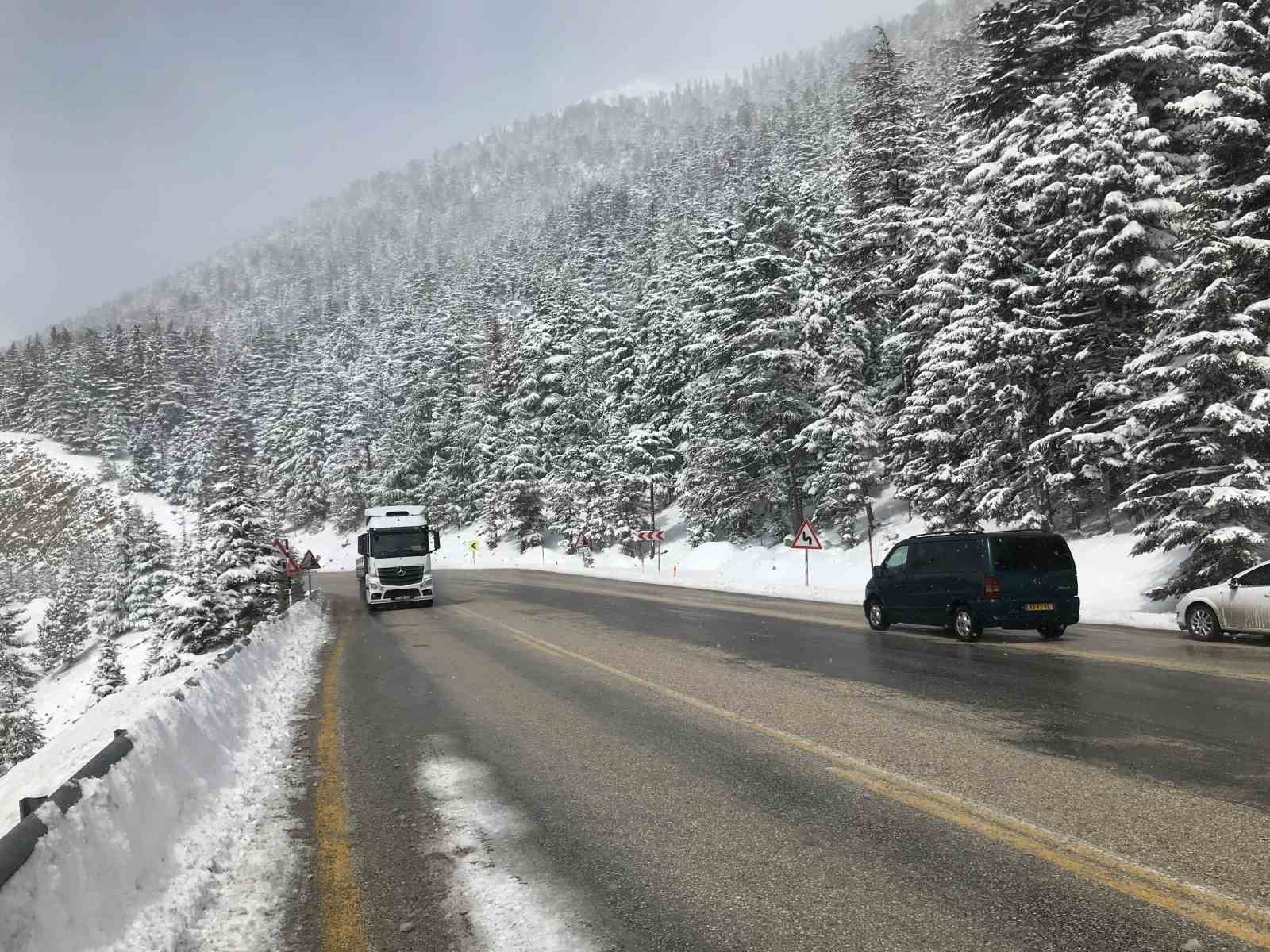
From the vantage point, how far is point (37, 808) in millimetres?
3885

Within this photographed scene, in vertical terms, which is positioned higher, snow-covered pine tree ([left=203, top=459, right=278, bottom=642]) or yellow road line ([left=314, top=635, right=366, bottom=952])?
snow-covered pine tree ([left=203, top=459, right=278, bottom=642])

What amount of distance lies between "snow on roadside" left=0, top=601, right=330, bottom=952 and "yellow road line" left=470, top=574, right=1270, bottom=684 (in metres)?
10.0

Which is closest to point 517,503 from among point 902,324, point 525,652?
point 902,324

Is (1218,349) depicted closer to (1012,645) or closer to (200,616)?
(1012,645)

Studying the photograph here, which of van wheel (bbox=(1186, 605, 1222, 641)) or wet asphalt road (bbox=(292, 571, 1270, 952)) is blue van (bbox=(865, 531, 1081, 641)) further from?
van wheel (bbox=(1186, 605, 1222, 641))

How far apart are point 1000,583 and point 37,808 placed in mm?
12889

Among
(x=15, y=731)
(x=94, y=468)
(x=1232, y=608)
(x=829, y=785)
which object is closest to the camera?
(x=829, y=785)

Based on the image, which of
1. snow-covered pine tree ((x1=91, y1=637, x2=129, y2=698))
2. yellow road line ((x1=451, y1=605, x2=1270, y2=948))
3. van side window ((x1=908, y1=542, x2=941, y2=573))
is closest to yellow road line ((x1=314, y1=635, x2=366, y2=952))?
yellow road line ((x1=451, y1=605, x2=1270, y2=948))

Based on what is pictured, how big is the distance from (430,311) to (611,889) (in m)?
102

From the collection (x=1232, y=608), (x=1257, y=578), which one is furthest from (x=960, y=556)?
(x=1257, y=578)

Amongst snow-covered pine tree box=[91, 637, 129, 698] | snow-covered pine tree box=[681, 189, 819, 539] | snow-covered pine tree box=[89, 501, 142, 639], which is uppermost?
snow-covered pine tree box=[681, 189, 819, 539]

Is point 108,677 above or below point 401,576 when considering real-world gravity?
below

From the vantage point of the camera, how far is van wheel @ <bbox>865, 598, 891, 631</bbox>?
1554cm

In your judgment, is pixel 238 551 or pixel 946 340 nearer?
pixel 946 340
